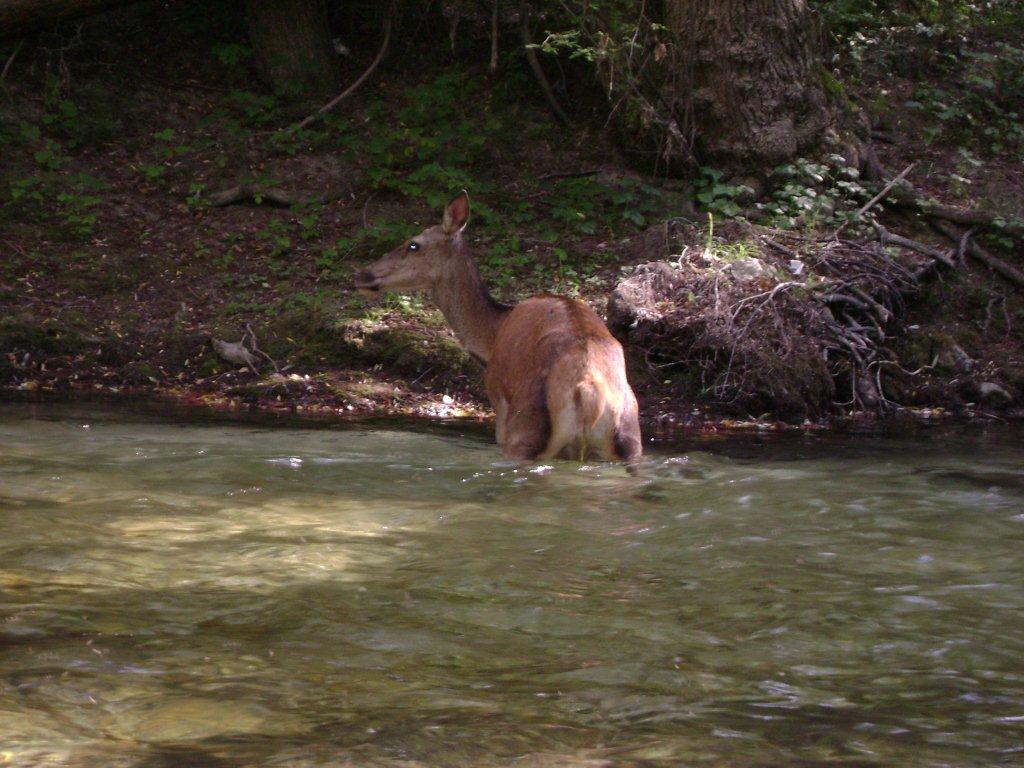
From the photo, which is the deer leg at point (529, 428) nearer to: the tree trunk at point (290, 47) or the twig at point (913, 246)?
the twig at point (913, 246)

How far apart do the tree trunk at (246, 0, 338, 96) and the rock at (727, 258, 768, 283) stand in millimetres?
6784

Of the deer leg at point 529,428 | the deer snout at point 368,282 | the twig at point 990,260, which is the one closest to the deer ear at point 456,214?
the deer snout at point 368,282

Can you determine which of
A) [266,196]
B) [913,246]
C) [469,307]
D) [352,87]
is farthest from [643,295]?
[352,87]

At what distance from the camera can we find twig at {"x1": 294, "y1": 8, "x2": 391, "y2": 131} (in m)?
15.3

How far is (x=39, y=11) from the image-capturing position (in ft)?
46.0

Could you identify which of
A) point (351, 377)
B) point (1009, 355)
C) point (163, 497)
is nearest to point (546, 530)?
point (163, 497)

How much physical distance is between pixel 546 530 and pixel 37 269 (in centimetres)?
878

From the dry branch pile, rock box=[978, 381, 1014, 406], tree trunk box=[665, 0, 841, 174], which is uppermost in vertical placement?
tree trunk box=[665, 0, 841, 174]

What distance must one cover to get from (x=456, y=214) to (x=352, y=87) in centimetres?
606

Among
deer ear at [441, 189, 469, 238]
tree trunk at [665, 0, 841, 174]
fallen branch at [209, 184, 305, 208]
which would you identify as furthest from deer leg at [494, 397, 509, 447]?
fallen branch at [209, 184, 305, 208]

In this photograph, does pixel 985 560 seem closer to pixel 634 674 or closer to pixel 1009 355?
pixel 634 674

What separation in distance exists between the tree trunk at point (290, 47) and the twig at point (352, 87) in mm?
389

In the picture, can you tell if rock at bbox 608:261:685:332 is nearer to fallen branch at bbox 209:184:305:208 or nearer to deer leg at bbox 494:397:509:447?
deer leg at bbox 494:397:509:447

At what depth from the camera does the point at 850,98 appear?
589 inches
